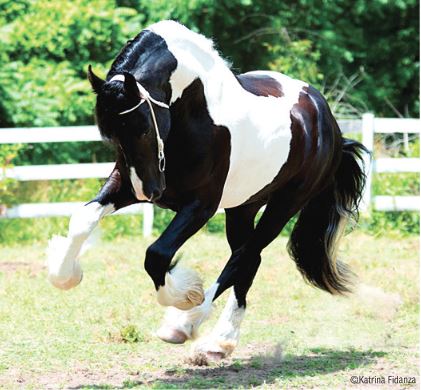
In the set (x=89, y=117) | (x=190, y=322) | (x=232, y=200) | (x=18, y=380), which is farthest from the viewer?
(x=89, y=117)

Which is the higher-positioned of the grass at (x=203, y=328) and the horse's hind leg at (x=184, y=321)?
the horse's hind leg at (x=184, y=321)

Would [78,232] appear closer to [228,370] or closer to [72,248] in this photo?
[72,248]

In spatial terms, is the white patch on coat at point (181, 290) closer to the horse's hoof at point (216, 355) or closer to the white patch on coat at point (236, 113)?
the horse's hoof at point (216, 355)

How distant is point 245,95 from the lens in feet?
19.3

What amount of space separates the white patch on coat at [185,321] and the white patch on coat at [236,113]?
2.37 ft

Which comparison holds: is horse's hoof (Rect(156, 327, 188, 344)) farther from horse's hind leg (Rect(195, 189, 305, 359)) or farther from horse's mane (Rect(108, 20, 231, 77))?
horse's mane (Rect(108, 20, 231, 77))

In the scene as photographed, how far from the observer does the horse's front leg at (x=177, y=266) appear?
5.22 m

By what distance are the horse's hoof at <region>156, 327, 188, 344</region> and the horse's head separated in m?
0.87

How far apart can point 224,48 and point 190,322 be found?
11259 mm

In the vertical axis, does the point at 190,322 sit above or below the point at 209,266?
above

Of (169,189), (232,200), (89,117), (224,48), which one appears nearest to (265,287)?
(232,200)

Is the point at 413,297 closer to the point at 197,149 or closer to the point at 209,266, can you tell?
the point at 209,266

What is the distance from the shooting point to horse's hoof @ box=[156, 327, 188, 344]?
5473mm

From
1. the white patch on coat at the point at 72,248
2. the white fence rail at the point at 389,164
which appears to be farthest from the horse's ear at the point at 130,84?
the white fence rail at the point at 389,164
